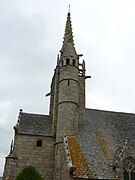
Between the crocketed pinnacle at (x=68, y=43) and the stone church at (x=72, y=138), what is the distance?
46mm

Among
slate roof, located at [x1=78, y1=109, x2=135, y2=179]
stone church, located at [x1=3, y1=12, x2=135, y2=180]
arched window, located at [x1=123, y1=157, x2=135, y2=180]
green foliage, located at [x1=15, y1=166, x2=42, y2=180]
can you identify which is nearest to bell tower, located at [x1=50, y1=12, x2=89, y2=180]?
stone church, located at [x1=3, y1=12, x2=135, y2=180]

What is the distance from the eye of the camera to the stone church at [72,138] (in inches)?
678

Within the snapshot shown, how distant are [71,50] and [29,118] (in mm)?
7281

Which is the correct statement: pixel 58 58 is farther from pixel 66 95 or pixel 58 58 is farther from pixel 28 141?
pixel 28 141

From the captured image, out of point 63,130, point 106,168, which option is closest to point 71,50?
point 63,130

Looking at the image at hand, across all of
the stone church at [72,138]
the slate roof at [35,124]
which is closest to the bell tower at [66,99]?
the stone church at [72,138]

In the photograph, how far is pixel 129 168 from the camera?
58.2 feet

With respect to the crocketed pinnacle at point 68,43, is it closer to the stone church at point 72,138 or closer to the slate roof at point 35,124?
the stone church at point 72,138

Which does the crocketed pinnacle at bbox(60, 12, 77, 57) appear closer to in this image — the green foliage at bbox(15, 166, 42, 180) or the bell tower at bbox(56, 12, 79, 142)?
the bell tower at bbox(56, 12, 79, 142)

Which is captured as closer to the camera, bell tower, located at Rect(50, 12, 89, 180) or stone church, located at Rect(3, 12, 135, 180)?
stone church, located at Rect(3, 12, 135, 180)

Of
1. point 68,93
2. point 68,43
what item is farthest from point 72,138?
point 68,43

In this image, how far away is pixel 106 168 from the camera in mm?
17016

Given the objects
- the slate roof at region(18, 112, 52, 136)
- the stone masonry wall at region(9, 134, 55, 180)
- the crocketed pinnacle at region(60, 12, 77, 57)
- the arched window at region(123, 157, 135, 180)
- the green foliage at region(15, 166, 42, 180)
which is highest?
the crocketed pinnacle at region(60, 12, 77, 57)

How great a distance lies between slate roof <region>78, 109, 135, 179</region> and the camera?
1722 centimetres
